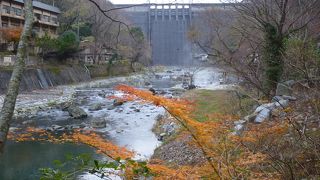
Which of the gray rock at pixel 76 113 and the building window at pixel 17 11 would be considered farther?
the building window at pixel 17 11

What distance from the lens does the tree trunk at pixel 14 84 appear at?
2.97m

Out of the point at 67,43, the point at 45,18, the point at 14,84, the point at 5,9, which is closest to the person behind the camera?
the point at 14,84

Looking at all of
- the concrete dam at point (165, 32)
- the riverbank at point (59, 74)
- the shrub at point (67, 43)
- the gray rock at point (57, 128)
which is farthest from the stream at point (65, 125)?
the concrete dam at point (165, 32)

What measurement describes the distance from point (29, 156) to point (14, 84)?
7593 mm

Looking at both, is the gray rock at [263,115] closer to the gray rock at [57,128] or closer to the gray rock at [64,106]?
the gray rock at [57,128]

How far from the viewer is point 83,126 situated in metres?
14.0

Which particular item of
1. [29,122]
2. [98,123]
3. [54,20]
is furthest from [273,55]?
[54,20]

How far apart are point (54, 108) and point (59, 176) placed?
53.8 ft

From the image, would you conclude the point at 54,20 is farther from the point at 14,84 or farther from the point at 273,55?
the point at 14,84

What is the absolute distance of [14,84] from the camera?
306 centimetres

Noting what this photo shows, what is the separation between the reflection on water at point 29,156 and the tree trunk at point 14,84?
5.81 m

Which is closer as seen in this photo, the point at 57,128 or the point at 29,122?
the point at 57,128

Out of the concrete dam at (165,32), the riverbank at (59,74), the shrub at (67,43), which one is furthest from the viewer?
the concrete dam at (165,32)

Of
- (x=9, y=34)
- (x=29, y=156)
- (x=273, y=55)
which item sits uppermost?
(x=9, y=34)
